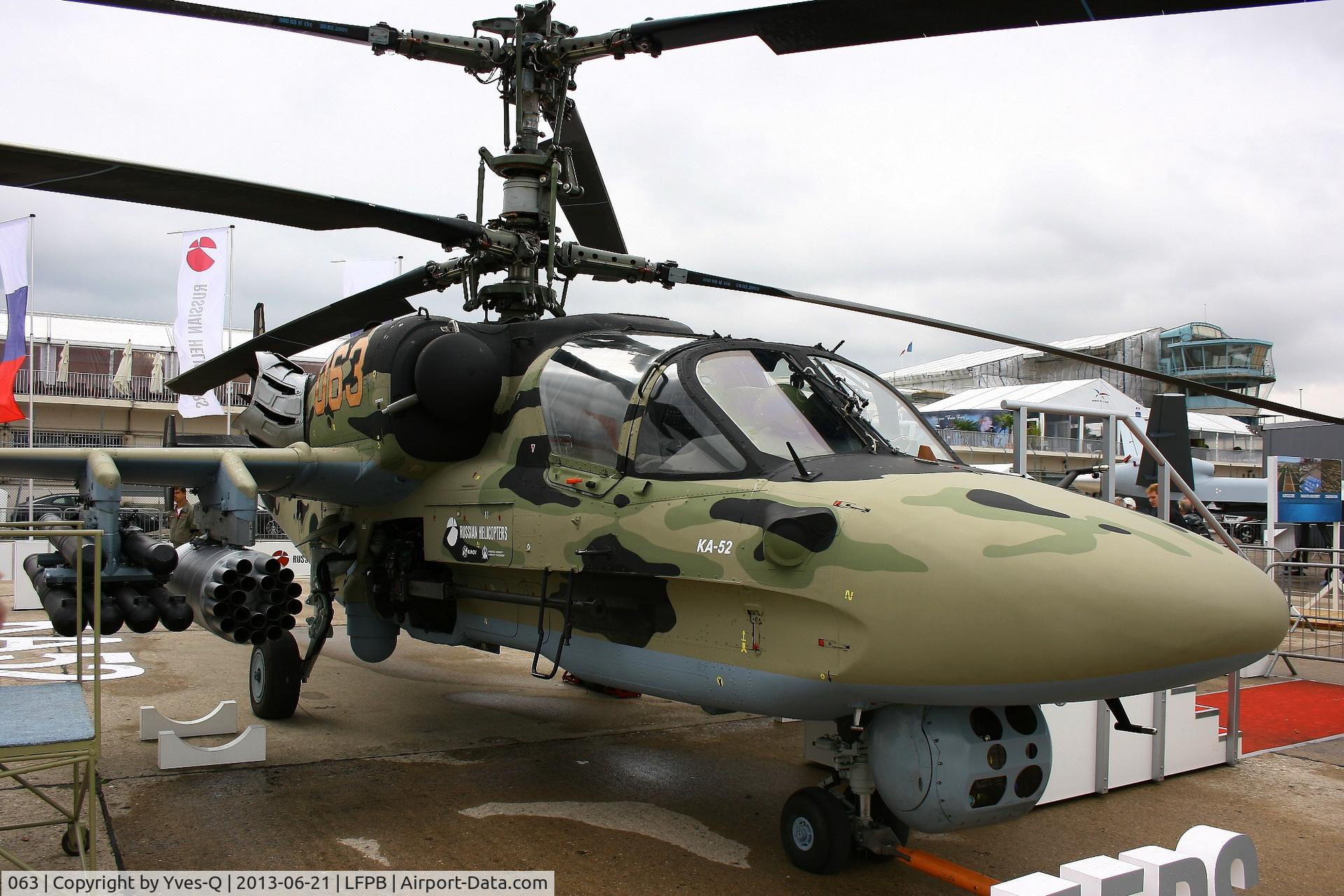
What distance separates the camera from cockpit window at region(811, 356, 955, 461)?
543 cm

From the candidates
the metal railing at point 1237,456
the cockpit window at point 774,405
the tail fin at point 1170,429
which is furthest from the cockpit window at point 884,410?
the metal railing at point 1237,456

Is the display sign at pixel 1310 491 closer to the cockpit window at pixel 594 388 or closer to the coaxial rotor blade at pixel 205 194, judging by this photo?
the cockpit window at pixel 594 388

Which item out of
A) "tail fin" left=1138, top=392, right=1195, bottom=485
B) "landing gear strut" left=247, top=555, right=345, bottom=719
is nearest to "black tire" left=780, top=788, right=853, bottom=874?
"landing gear strut" left=247, top=555, right=345, bottom=719

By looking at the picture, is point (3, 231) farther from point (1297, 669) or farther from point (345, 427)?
point (1297, 669)

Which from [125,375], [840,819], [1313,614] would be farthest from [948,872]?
[125,375]

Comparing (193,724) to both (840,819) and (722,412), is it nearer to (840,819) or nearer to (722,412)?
(722,412)

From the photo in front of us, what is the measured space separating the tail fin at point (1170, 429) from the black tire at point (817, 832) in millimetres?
7993

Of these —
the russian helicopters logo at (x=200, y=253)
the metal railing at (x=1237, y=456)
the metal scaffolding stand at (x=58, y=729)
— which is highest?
the russian helicopters logo at (x=200, y=253)

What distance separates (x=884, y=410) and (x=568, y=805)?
10.3ft

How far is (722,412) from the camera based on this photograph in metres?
5.20

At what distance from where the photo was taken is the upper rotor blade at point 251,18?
5066mm

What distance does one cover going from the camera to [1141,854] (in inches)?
151

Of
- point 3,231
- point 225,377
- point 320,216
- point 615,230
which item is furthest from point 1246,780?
point 3,231

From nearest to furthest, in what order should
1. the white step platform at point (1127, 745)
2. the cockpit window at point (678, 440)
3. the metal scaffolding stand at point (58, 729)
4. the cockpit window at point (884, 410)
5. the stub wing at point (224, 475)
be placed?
the metal scaffolding stand at point (58, 729) < the cockpit window at point (678, 440) < the cockpit window at point (884, 410) < the stub wing at point (224, 475) < the white step platform at point (1127, 745)
